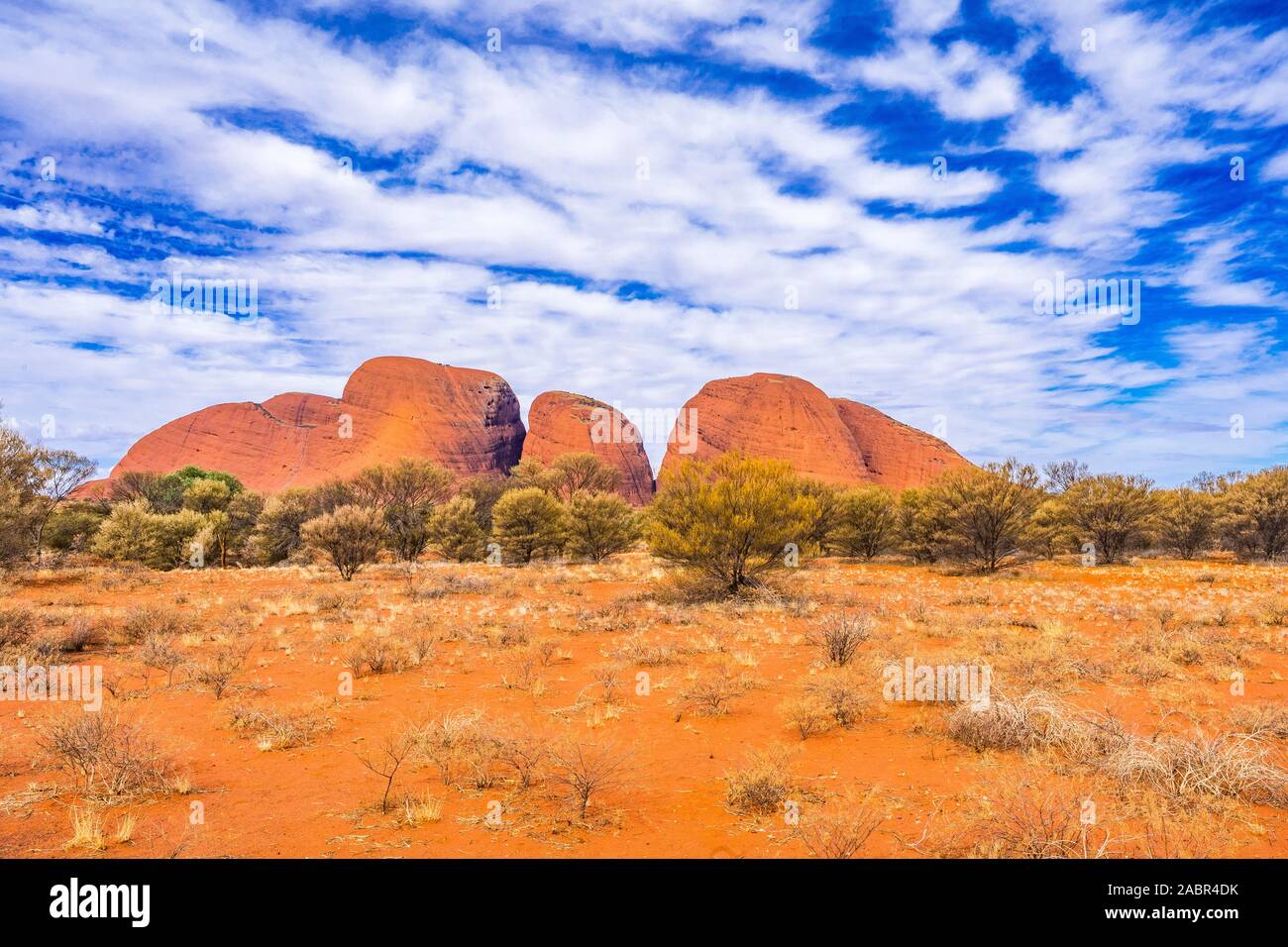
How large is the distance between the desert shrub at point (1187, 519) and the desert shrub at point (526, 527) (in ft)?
105

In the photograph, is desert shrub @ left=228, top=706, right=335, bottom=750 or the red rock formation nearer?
desert shrub @ left=228, top=706, right=335, bottom=750

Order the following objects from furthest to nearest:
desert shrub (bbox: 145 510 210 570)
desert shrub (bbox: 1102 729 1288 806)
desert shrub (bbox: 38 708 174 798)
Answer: desert shrub (bbox: 145 510 210 570)
desert shrub (bbox: 38 708 174 798)
desert shrub (bbox: 1102 729 1288 806)

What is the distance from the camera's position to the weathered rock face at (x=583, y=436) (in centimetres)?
9962

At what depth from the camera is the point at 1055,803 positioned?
4.47m

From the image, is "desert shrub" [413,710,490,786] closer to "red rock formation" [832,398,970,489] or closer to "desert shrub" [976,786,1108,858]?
"desert shrub" [976,786,1108,858]

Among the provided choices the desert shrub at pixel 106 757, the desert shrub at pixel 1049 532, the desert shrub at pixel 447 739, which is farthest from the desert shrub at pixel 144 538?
the desert shrub at pixel 1049 532

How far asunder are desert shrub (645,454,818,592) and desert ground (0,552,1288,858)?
2.79m

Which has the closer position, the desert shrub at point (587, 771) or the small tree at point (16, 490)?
the desert shrub at point (587, 771)

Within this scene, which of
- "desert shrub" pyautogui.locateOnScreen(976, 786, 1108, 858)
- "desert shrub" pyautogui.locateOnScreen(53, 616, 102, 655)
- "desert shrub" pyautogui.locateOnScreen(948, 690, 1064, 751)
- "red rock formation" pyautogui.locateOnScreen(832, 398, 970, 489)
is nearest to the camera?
"desert shrub" pyautogui.locateOnScreen(976, 786, 1108, 858)

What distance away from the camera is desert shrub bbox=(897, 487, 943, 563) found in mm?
29531

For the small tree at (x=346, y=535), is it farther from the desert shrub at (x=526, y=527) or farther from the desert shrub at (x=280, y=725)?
the desert shrub at (x=280, y=725)

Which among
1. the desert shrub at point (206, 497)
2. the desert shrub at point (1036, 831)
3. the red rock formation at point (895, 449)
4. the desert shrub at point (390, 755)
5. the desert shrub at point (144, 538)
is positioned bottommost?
the desert shrub at point (390, 755)

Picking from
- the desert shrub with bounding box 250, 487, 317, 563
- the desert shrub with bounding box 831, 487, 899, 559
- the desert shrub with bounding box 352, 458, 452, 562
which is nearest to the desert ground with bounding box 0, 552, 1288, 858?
the desert shrub with bounding box 831, 487, 899, 559

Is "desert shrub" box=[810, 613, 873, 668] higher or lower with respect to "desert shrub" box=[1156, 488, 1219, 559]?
lower
